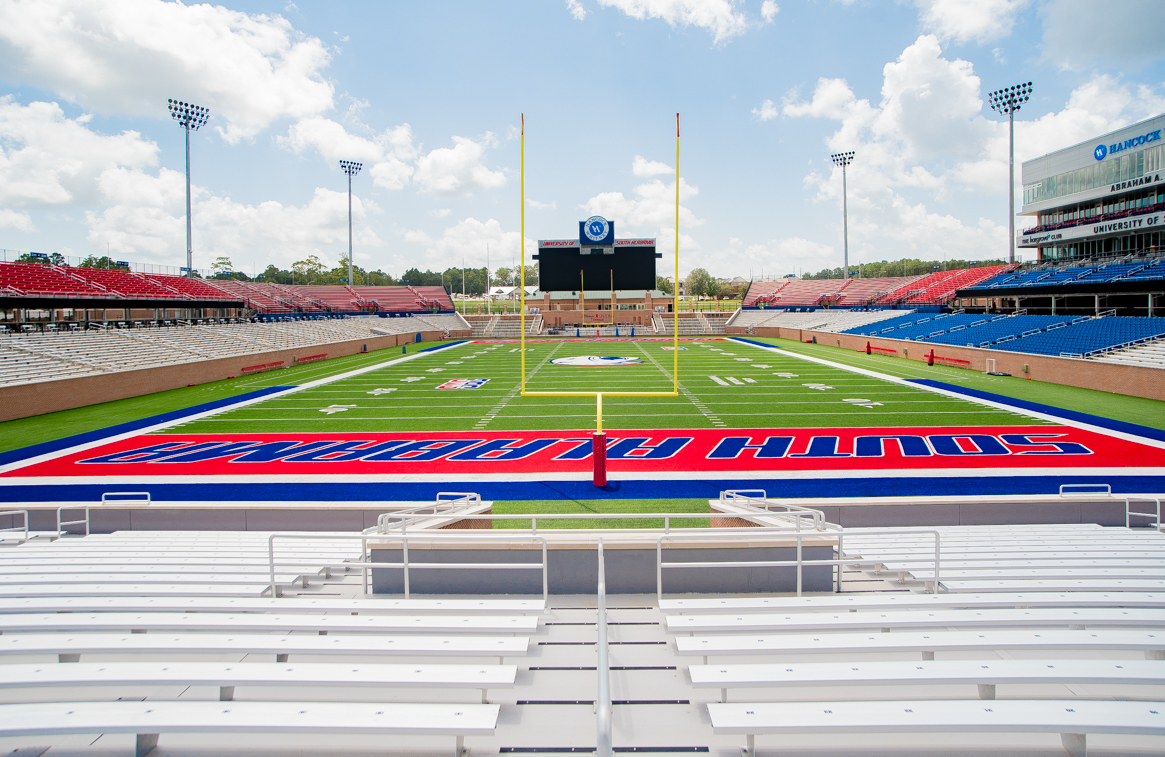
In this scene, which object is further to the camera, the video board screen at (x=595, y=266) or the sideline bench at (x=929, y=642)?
the video board screen at (x=595, y=266)

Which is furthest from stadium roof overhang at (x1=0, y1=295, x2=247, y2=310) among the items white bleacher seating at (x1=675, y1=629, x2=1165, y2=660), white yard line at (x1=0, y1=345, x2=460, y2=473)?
white bleacher seating at (x1=675, y1=629, x2=1165, y2=660)

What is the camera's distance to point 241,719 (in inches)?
94.3

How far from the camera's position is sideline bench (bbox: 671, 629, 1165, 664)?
9.60ft

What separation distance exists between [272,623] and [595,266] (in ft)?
165

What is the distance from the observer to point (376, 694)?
291cm

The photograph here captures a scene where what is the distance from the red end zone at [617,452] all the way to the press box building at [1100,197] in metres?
26.2

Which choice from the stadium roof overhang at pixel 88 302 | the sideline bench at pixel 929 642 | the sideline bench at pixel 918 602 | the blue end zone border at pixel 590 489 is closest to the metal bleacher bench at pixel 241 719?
the sideline bench at pixel 929 642

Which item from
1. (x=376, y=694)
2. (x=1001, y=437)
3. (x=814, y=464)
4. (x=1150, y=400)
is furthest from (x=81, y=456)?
(x=1150, y=400)

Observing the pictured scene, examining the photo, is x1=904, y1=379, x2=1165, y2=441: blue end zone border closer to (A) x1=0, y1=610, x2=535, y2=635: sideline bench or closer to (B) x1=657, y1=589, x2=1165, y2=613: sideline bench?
(B) x1=657, y1=589, x2=1165, y2=613: sideline bench

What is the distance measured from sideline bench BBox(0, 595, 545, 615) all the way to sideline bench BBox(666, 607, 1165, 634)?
1.06 metres

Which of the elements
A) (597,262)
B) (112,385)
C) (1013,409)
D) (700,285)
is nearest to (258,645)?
(1013,409)

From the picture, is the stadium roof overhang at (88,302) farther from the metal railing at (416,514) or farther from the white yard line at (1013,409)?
the white yard line at (1013,409)

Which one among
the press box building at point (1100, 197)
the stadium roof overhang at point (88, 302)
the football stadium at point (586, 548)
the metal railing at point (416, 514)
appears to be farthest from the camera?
the press box building at point (1100, 197)

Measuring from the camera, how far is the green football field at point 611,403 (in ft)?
48.9
